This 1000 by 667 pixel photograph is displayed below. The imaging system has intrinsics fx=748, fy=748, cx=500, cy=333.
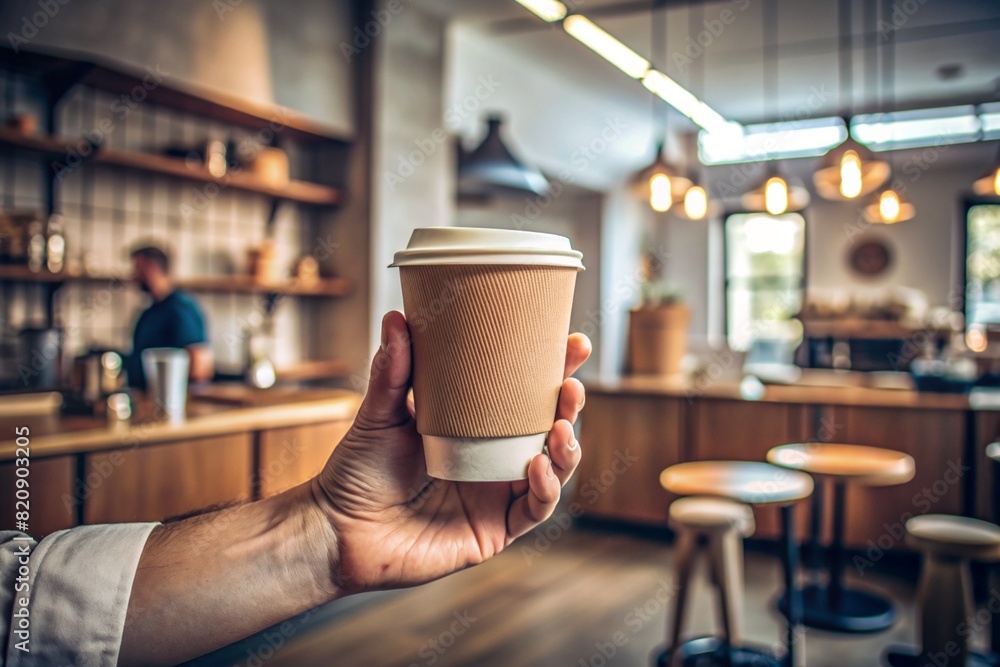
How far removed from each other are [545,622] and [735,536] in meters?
1.05

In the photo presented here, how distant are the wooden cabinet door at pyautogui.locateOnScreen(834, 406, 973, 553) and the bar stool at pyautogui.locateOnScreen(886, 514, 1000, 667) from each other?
1648mm

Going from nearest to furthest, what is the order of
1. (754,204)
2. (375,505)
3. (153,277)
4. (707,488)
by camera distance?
(375,505), (707,488), (153,277), (754,204)

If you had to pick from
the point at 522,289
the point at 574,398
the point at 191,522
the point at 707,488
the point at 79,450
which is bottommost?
the point at 707,488

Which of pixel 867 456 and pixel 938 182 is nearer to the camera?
pixel 867 456

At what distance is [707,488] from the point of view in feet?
9.53

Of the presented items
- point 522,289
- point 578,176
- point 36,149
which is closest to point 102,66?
point 36,149

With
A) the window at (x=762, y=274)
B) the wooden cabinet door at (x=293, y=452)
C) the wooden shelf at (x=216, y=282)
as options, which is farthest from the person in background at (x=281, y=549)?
the window at (x=762, y=274)

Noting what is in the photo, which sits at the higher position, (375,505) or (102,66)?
(102,66)

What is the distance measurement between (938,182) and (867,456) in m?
6.68

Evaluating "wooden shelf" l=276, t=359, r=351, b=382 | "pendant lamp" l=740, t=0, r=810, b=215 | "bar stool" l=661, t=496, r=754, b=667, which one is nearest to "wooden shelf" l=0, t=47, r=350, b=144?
"wooden shelf" l=276, t=359, r=351, b=382

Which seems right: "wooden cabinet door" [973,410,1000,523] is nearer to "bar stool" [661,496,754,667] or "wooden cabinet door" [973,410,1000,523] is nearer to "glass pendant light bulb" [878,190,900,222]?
"glass pendant light bulb" [878,190,900,222]

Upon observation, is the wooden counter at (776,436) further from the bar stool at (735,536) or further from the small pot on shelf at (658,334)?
the bar stool at (735,536)

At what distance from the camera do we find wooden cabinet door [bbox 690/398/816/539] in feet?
14.8

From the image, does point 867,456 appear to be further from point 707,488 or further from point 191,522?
point 191,522
